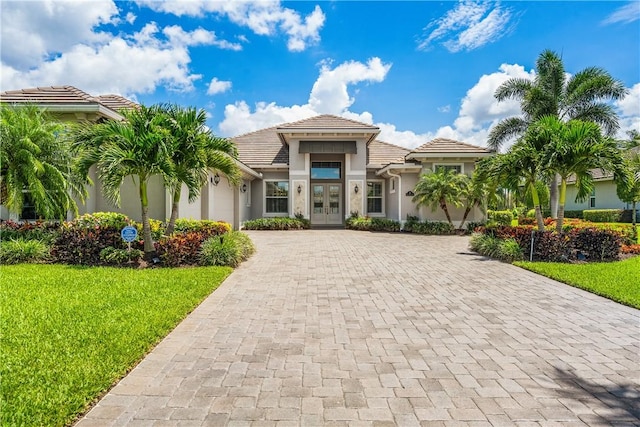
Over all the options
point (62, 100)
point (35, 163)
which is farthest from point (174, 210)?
point (62, 100)

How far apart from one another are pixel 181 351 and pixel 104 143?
6.85 metres

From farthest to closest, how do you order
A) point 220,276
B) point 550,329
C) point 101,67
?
point 101,67
point 220,276
point 550,329

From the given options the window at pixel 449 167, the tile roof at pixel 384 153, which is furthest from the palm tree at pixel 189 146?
the tile roof at pixel 384 153

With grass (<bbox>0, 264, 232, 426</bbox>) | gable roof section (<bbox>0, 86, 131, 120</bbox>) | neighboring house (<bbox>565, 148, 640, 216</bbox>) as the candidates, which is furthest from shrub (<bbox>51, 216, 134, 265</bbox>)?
neighboring house (<bbox>565, 148, 640, 216</bbox>)

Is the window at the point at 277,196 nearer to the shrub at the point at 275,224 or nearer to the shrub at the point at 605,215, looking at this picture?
the shrub at the point at 275,224

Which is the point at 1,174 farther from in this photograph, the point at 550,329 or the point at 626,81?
the point at 626,81

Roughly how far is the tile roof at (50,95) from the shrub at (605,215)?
29966 mm

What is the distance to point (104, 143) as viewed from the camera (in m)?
8.64

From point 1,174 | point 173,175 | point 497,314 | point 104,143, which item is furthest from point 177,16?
point 497,314

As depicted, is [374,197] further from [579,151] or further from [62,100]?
[62,100]

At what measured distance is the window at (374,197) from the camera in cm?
2259

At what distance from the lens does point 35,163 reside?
27.5ft

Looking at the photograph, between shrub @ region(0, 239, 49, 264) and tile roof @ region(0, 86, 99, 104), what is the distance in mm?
4509

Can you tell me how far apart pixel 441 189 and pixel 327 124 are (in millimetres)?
8179
